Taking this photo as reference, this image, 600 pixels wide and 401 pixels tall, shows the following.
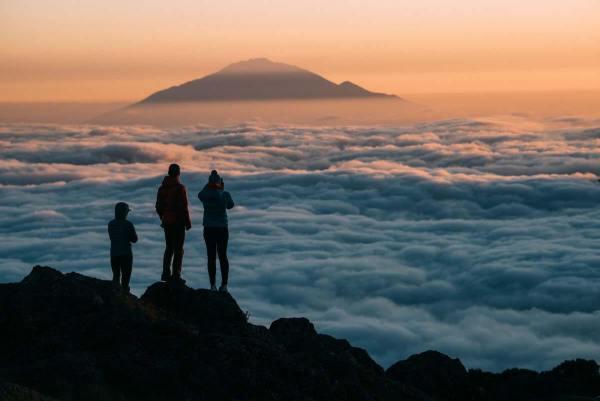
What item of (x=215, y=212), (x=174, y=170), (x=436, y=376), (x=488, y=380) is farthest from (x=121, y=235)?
(x=488, y=380)

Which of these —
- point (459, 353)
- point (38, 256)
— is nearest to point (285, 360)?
point (459, 353)

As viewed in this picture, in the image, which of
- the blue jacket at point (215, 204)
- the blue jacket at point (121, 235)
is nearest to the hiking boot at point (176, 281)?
the blue jacket at point (121, 235)

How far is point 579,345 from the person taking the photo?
8169 cm

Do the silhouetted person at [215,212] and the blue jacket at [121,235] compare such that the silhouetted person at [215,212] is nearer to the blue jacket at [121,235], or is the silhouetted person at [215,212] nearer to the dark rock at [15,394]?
the blue jacket at [121,235]

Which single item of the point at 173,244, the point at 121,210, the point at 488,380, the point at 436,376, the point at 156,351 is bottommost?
the point at 488,380

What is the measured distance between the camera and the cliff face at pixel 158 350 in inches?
452

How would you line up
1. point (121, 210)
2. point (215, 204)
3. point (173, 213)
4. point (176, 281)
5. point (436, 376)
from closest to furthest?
point (121, 210) → point (176, 281) → point (173, 213) → point (215, 204) → point (436, 376)

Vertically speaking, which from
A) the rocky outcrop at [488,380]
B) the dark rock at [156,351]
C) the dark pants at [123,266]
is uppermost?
the dark pants at [123,266]

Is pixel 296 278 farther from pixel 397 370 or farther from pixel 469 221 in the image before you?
pixel 397 370

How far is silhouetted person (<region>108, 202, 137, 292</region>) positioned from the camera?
14.4 metres

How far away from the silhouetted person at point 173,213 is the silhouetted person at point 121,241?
55 cm

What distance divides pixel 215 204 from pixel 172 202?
2.22ft

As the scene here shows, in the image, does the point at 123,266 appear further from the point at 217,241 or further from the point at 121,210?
the point at 217,241

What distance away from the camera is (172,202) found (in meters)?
14.9
